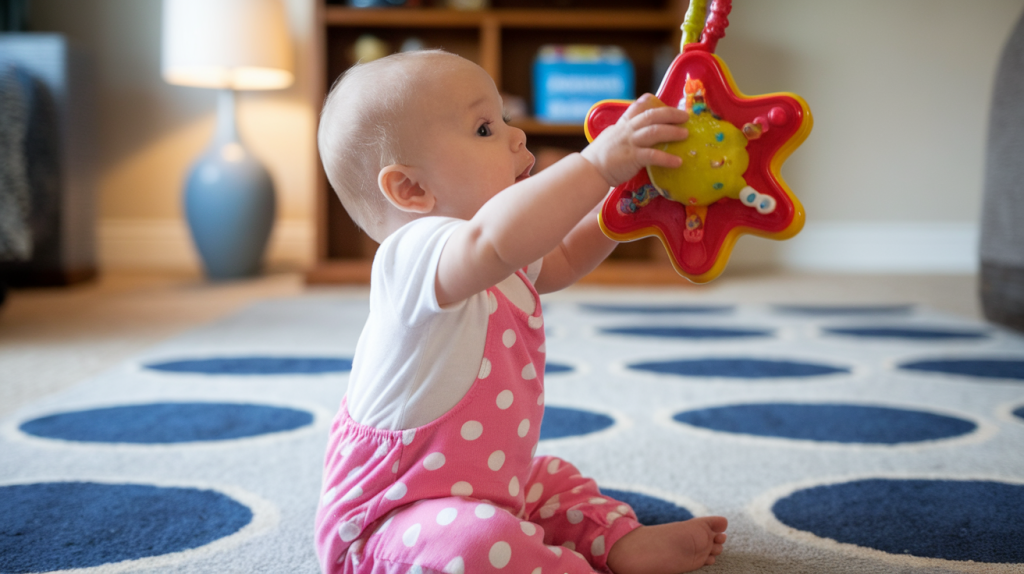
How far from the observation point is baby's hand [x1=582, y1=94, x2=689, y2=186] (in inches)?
19.0

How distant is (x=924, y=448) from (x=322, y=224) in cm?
177

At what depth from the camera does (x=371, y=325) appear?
0.58 meters

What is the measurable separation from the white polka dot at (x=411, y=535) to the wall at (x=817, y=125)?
221 cm

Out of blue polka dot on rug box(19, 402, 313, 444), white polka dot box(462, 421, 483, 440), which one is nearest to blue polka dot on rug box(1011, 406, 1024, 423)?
white polka dot box(462, 421, 483, 440)

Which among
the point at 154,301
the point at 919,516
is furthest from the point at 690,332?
the point at 154,301

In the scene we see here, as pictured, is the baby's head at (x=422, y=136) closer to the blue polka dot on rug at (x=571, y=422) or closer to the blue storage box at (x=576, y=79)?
the blue polka dot on rug at (x=571, y=422)

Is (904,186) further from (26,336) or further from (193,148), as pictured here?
(26,336)

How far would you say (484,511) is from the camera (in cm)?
51

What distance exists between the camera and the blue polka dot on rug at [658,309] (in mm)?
1782

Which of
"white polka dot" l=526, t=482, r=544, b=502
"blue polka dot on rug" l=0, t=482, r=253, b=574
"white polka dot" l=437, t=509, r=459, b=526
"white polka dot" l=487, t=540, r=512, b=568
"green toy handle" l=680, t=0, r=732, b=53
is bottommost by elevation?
"blue polka dot on rug" l=0, t=482, r=253, b=574

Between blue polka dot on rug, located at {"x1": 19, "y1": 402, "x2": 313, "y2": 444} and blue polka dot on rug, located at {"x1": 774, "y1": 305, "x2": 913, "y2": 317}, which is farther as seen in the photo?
blue polka dot on rug, located at {"x1": 774, "y1": 305, "x2": 913, "y2": 317}

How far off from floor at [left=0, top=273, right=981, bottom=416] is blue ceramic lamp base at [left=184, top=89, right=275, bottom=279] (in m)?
0.08

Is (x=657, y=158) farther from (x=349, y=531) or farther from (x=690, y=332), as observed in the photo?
(x=690, y=332)

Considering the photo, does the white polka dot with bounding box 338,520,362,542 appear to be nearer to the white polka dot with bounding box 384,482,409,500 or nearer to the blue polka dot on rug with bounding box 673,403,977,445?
the white polka dot with bounding box 384,482,409,500
